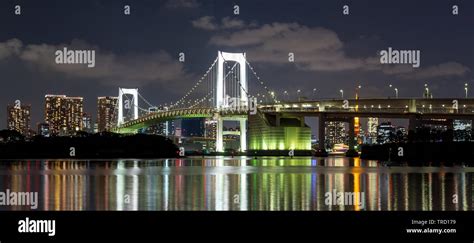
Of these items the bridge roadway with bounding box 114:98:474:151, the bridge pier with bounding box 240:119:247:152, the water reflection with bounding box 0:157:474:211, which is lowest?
the water reflection with bounding box 0:157:474:211

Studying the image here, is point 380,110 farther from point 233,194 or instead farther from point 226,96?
point 233,194

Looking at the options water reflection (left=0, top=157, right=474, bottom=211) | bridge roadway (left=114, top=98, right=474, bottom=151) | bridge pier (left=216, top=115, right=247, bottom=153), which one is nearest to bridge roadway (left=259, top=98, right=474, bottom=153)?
bridge roadway (left=114, top=98, right=474, bottom=151)

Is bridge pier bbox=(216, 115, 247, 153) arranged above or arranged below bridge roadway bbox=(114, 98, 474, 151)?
below

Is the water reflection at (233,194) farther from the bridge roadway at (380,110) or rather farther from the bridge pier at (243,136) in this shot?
the bridge pier at (243,136)

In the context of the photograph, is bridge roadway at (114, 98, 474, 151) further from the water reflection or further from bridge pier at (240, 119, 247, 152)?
the water reflection

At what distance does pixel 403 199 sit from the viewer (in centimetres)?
2027

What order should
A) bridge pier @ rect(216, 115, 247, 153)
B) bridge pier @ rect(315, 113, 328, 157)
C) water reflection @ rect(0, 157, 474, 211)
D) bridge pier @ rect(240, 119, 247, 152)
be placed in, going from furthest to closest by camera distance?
bridge pier @ rect(240, 119, 247, 152) < bridge pier @ rect(216, 115, 247, 153) < bridge pier @ rect(315, 113, 328, 157) < water reflection @ rect(0, 157, 474, 211)

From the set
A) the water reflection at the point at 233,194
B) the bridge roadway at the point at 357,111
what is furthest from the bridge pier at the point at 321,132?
the water reflection at the point at 233,194

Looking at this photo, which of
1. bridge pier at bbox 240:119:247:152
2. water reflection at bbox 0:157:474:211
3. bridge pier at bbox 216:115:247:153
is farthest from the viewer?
bridge pier at bbox 240:119:247:152
